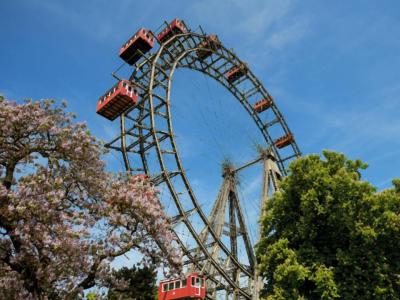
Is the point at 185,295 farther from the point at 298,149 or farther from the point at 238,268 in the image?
the point at 298,149

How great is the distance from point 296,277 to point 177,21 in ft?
76.9

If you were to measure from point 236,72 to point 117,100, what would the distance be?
15264 mm

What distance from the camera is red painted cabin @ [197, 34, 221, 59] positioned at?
1314 inches

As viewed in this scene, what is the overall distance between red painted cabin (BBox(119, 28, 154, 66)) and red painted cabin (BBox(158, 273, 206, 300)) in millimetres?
15677

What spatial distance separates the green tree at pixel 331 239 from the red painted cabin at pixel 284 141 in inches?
886

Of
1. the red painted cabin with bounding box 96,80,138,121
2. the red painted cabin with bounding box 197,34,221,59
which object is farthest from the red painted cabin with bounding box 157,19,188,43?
the red painted cabin with bounding box 96,80,138,121

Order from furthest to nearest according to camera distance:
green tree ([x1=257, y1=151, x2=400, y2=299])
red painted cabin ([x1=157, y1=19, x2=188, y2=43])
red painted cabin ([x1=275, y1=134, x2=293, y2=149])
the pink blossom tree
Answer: red painted cabin ([x1=275, y1=134, x2=293, y2=149]) < red painted cabin ([x1=157, y1=19, x2=188, y2=43]) < green tree ([x1=257, y1=151, x2=400, y2=299]) < the pink blossom tree

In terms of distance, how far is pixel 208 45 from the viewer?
33969 mm

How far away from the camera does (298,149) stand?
40.2m

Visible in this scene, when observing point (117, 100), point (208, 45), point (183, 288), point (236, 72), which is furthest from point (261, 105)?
point (183, 288)

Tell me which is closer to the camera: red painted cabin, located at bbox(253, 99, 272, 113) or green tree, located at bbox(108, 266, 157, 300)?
green tree, located at bbox(108, 266, 157, 300)

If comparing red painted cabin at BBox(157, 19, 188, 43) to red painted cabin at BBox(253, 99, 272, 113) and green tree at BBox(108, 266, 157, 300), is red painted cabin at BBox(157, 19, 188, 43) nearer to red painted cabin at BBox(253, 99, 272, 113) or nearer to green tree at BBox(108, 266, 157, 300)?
red painted cabin at BBox(253, 99, 272, 113)

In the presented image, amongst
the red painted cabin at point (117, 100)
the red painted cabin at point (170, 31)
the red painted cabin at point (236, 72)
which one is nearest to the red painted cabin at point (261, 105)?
the red painted cabin at point (236, 72)

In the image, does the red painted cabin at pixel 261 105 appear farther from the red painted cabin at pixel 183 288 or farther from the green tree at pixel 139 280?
the green tree at pixel 139 280
